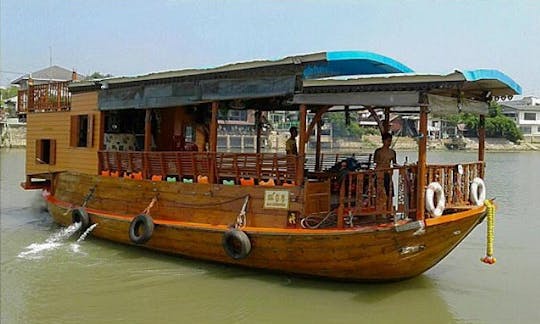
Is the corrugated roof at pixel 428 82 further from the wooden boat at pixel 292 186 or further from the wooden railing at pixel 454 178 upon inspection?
the wooden railing at pixel 454 178

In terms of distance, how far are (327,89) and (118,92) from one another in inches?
172

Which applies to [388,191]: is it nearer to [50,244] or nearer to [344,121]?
[344,121]

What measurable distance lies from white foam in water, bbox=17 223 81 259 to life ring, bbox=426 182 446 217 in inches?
238

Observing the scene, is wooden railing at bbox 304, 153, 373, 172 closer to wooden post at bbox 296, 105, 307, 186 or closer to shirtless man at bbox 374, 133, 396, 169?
shirtless man at bbox 374, 133, 396, 169

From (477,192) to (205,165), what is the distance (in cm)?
378

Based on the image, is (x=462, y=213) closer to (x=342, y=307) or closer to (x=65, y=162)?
(x=342, y=307)

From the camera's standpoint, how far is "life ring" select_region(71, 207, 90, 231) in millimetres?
9812

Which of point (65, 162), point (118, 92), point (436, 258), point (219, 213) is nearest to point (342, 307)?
point (436, 258)

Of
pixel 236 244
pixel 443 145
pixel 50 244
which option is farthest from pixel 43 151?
pixel 443 145

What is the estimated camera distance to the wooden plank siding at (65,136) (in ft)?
34.1

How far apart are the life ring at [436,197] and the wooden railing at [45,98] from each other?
24.5 feet

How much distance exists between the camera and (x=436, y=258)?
7.23 meters

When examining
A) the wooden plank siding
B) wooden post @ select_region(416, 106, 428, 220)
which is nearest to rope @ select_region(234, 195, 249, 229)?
wooden post @ select_region(416, 106, 428, 220)

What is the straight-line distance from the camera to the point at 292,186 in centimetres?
733
